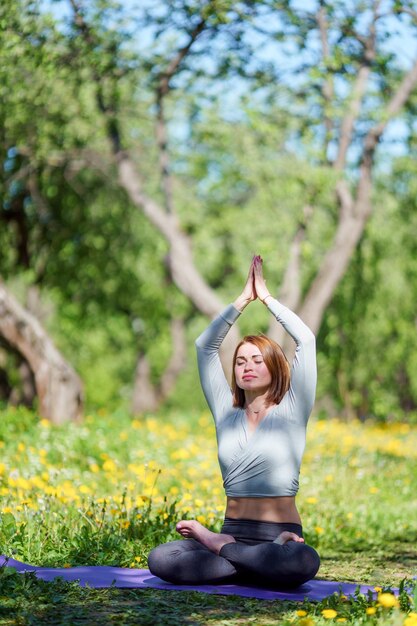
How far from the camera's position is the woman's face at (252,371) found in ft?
16.3

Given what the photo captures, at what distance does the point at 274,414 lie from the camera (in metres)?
4.96

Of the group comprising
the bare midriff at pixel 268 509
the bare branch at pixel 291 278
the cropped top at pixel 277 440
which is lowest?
the bare branch at pixel 291 278

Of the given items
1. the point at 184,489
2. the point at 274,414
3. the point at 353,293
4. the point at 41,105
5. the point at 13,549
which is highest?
the point at 41,105

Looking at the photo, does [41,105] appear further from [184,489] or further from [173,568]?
[173,568]

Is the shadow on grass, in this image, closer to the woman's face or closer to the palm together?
the woman's face

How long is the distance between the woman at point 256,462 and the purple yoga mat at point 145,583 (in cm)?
6

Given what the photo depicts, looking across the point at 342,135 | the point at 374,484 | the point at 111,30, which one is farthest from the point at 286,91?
the point at 374,484

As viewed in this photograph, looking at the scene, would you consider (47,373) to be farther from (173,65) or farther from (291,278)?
(173,65)

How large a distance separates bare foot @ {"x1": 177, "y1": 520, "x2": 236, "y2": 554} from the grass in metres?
0.33

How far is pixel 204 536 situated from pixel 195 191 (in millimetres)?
15795

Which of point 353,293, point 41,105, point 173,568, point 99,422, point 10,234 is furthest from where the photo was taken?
point 353,293

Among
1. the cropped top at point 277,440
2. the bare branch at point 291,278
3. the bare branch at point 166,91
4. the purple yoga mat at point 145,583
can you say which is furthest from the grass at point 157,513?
the bare branch at point 166,91

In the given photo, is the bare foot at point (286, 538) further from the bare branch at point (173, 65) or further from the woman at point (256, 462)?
the bare branch at point (173, 65)

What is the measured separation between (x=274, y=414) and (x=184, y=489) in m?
3.11
